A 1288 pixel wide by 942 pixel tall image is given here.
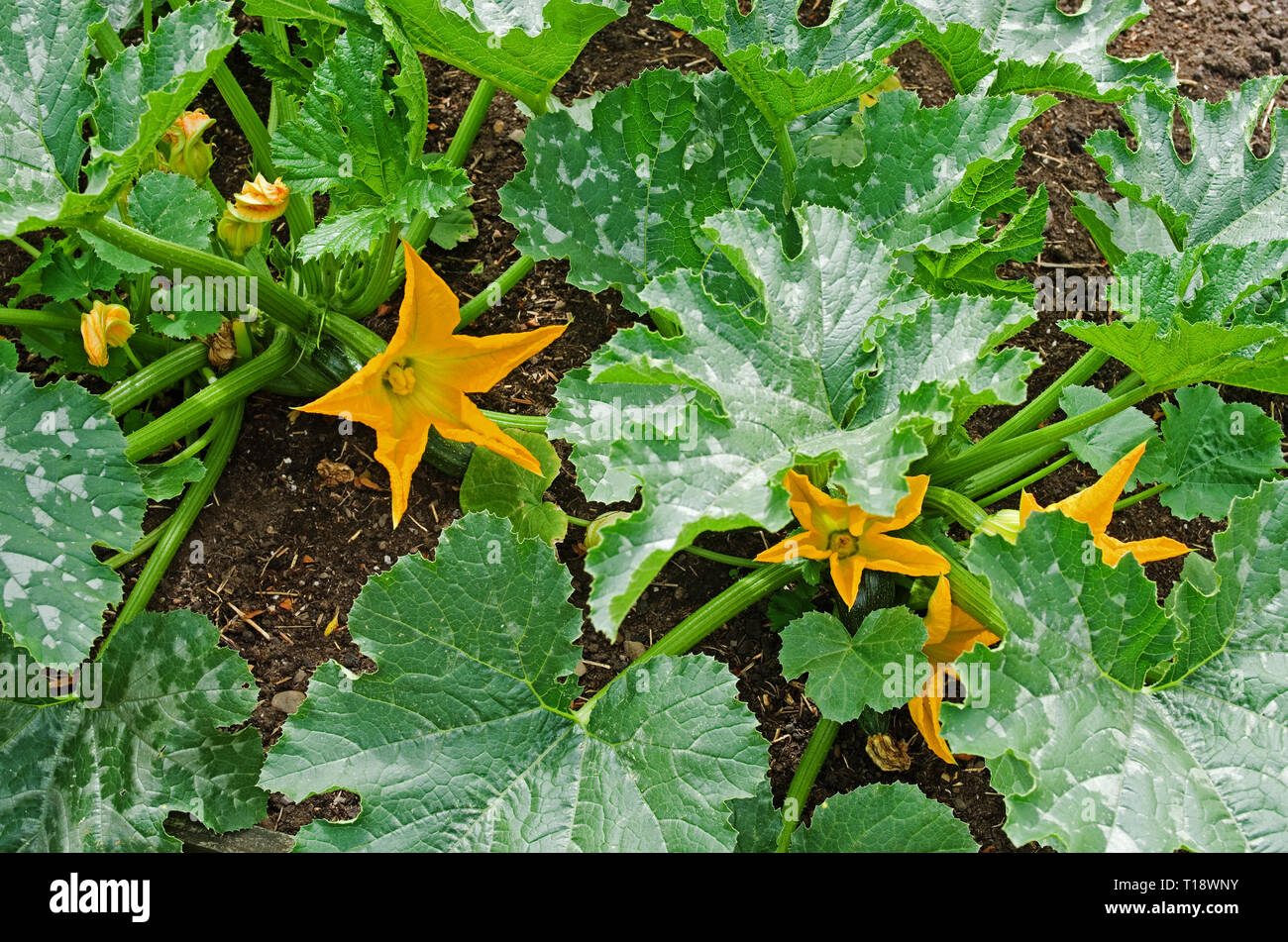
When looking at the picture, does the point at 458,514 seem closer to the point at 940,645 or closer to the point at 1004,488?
the point at 940,645

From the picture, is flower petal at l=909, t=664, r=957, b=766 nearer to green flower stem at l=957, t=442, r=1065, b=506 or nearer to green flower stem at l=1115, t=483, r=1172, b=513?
green flower stem at l=957, t=442, r=1065, b=506

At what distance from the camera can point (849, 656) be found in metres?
2.10

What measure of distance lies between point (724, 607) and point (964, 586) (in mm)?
469

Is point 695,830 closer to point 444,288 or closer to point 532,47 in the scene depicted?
point 444,288

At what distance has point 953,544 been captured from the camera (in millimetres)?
2158

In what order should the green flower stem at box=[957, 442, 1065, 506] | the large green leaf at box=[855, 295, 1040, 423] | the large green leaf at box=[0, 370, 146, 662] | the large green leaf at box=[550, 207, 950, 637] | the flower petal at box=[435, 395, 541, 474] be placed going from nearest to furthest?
the large green leaf at box=[550, 207, 950, 637] < the large green leaf at box=[855, 295, 1040, 423] < the large green leaf at box=[0, 370, 146, 662] < the flower petal at box=[435, 395, 541, 474] < the green flower stem at box=[957, 442, 1065, 506]

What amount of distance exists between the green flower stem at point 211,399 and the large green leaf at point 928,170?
45.8 inches

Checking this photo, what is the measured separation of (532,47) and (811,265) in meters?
0.64

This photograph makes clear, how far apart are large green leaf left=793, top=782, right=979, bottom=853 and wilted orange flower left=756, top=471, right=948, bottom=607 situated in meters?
0.40

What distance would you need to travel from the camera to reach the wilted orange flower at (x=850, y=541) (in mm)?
1959

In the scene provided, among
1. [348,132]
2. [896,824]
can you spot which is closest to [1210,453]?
[896,824]

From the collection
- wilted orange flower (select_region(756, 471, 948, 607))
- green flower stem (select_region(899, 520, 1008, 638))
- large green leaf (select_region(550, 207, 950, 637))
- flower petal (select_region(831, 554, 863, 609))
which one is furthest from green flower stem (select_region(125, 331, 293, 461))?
green flower stem (select_region(899, 520, 1008, 638))

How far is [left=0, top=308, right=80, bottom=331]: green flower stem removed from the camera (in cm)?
223
